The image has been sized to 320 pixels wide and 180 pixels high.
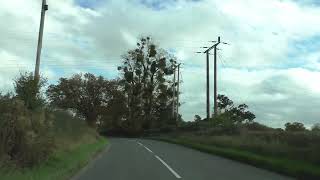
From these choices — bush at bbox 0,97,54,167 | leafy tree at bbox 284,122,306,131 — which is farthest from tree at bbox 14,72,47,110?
leafy tree at bbox 284,122,306,131

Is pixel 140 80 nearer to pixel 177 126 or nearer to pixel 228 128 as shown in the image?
pixel 177 126

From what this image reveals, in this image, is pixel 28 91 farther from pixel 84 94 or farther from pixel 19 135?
pixel 84 94

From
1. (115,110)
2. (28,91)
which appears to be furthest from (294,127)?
(28,91)

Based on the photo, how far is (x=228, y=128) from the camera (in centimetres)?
6319

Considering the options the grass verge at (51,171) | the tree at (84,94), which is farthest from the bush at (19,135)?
the tree at (84,94)

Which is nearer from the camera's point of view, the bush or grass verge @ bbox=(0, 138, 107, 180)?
grass verge @ bbox=(0, 138, 107, 180)

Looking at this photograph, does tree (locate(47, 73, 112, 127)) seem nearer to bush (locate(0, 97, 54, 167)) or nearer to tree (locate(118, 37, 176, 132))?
tree (locate(118, 37, 176, 132))

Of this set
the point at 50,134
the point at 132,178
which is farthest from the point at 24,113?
the point at 132,178

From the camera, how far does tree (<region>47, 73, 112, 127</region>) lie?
110500 mm

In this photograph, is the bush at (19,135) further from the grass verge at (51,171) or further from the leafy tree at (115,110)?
the leafy tree at (115,110)

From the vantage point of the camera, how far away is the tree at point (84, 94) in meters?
110

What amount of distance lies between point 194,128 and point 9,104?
61480 mm

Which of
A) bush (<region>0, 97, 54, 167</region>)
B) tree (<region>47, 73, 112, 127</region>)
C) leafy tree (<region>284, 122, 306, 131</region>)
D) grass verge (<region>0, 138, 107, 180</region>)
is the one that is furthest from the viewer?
tree (<region>47, 73, 112, 127</region>)

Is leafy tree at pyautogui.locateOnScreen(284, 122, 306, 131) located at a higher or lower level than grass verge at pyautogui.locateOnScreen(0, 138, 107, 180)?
higher
